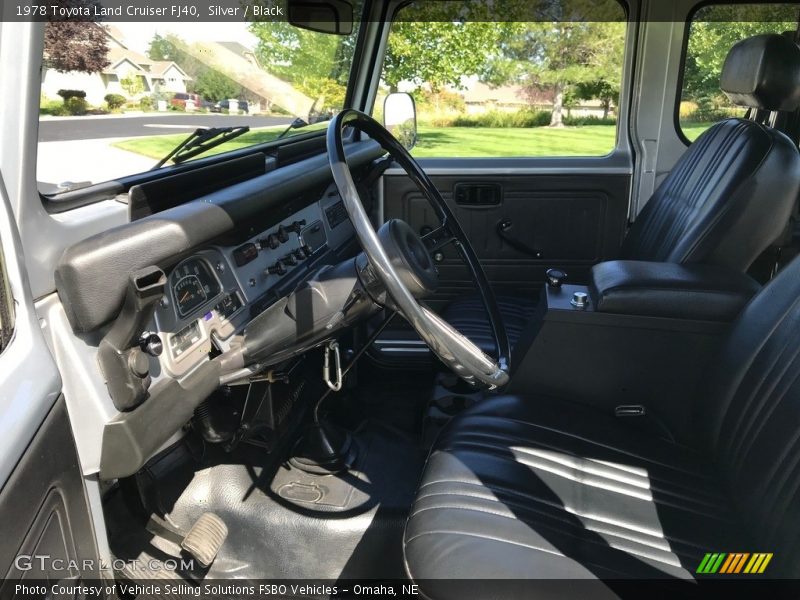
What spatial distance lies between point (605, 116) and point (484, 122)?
0.55 metres

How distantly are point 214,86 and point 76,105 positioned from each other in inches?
20.4

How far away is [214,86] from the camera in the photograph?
5.40ft

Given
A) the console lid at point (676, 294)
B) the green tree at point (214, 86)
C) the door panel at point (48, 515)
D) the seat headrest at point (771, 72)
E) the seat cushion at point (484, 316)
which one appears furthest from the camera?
the seat cushion at point (484, 316)

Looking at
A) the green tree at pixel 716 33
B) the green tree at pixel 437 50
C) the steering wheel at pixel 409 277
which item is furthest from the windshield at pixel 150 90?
Answer: the green tree at pixel 716 33

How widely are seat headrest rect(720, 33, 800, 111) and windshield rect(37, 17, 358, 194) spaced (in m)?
1.35

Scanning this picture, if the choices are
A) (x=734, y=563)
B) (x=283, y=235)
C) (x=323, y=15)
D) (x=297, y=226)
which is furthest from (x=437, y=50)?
(x=734, y=563)

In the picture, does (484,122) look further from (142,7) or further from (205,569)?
(205,569)

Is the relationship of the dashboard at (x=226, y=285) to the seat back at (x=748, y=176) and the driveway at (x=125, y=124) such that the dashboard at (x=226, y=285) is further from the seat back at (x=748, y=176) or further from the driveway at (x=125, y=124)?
the seat back at (x=748, y=176)

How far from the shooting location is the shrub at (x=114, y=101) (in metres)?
1.26

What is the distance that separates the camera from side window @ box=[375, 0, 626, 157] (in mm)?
2818

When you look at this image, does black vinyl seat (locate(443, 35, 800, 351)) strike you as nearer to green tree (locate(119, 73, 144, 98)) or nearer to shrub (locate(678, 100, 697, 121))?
shrub (locate(678, 100, 697, 121))

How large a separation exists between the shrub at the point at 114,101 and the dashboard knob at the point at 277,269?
22.0 inches

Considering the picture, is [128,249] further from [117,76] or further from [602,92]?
[602,92]

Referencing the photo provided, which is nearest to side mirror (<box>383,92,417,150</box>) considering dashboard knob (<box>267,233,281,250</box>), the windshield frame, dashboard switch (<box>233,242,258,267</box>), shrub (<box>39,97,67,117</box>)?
the windshield frame
